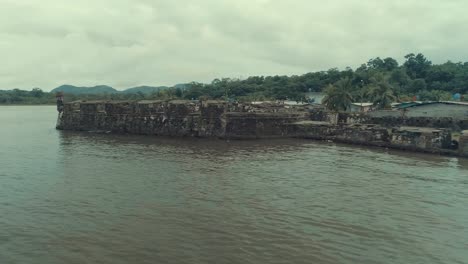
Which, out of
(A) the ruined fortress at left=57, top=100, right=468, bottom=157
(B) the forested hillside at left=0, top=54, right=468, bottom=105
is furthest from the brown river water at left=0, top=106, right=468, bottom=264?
(B) the forested hillside at left=0, top=54, right=468, bottom=105

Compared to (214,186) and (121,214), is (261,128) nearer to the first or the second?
(214,186)

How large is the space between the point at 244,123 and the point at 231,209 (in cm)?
2289

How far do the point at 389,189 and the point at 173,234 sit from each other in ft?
33.4

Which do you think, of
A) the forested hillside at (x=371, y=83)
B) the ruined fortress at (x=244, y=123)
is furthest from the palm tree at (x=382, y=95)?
the ruined fortress at (x=244, y=123)

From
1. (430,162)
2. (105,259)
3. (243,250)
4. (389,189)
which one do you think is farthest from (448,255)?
(430,162)

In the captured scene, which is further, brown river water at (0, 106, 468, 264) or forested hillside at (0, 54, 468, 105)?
forested hillside at (0, 54, 468, 105)

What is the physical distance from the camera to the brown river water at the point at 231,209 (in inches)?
353

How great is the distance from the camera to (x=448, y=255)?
9.11 m

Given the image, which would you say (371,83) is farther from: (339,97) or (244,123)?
(244,123)

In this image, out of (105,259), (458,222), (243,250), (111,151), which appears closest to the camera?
(105,259)

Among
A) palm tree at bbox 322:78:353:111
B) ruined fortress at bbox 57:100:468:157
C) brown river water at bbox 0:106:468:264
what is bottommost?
brown river water at bbox 0:106:468:264

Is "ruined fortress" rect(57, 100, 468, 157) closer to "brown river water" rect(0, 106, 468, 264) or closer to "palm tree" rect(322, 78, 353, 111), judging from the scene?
"palm tree" rect(322, 78, 353, 111)

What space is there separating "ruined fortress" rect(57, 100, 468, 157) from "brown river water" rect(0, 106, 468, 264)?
818 cm

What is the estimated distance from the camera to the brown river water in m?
8.97
